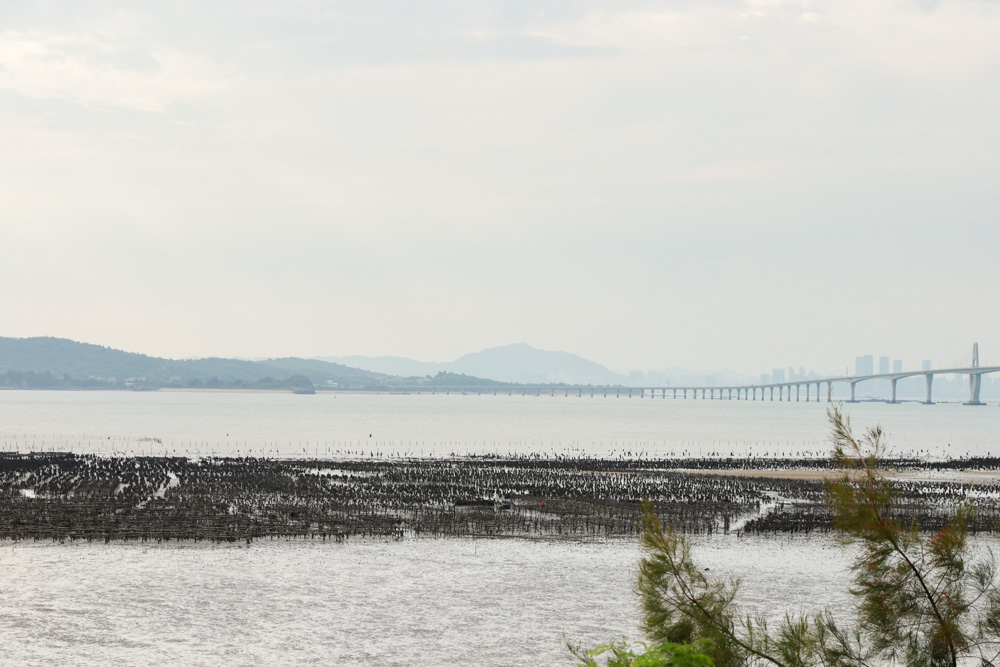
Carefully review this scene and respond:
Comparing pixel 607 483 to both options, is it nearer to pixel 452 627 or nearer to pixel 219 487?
pixel 219 487

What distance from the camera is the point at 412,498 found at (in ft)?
180

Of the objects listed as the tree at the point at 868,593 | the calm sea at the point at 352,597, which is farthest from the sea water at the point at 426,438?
the tree at the point at 868,593

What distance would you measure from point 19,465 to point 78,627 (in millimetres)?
48287

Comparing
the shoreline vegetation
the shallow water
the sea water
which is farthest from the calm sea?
the sea water

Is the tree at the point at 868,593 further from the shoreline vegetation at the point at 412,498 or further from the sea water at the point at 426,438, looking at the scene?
the sea water at the point at 426,438

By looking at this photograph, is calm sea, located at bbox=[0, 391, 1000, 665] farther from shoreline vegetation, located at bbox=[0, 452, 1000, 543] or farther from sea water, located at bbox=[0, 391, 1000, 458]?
sea water, located at bbox=[0, 391, 1000, 458]

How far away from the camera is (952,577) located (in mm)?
12773

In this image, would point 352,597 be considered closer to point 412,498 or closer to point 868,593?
point 868,593

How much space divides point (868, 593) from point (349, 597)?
21.0 metres

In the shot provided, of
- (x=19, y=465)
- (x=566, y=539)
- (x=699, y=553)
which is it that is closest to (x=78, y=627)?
(x=566, y=539)

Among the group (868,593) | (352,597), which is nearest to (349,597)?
(352,597)

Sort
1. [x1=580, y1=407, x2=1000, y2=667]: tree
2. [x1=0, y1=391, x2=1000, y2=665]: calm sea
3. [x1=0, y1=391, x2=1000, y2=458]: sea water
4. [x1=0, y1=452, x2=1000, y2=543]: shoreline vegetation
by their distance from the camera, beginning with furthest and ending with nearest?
[x1=0, y1=391, x2=1000, y2=458]: sea water
[x1=0, y1=452, x2=1000, y2=543]: shoreline vegetation
[x1=0, y1=391, x2=1000, y2=665]: calm sea
[x1=580, y1=407, x2=1000, y2=667]: tree

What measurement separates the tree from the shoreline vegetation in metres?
17.8

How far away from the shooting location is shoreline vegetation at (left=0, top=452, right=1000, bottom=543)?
142ft
